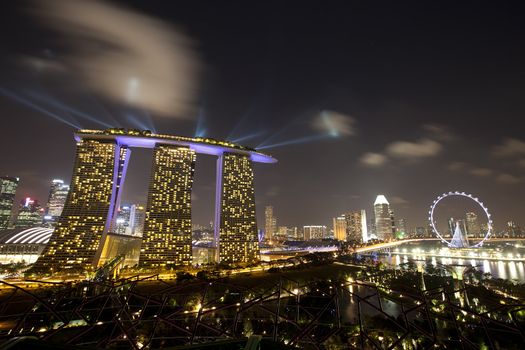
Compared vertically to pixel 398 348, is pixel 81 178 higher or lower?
higher

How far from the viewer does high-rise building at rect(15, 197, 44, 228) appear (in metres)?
183

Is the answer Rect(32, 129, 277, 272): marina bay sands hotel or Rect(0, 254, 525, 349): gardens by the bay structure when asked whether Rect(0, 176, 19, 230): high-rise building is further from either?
Rect(0, 254, 525, 349): gardens by the bay structure

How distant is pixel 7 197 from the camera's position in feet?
629

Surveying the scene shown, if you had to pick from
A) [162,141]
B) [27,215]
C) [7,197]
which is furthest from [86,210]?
[7,197]

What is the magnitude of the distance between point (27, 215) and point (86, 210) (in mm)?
137635

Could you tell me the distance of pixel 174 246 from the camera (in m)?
101

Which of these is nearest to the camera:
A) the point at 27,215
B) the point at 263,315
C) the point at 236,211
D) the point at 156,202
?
the point at 263,315

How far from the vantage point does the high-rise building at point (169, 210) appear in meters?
98.4

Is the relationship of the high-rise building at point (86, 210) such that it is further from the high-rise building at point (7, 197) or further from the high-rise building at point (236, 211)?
the high-rise building at point (7, 197)

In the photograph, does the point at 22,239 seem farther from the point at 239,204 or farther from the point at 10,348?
the point at 10,348

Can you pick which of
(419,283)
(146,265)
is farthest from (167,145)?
(419,283)

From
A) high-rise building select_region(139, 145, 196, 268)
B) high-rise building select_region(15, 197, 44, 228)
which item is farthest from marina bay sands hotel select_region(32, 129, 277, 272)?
high-rise building select_region(15, 197, 44, 228)

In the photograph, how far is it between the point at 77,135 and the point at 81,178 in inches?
770

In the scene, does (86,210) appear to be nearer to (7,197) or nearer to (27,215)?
(27,215)
